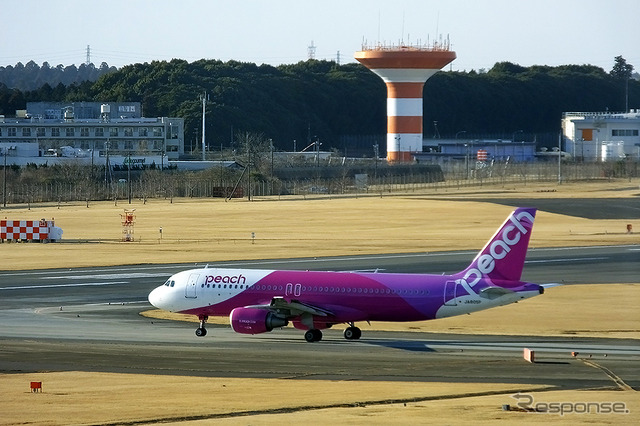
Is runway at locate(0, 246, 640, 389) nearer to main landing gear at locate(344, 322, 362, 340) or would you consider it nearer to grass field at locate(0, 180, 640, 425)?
main landing gear at locate(344, 322, 362, 340)

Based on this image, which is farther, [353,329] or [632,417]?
[353,329]

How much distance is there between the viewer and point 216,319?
60719 millimetres

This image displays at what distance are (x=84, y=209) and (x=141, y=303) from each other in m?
78.0

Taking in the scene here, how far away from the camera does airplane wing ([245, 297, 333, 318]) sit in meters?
51.0

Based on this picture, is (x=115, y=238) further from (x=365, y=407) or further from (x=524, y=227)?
(x=365, y=407)

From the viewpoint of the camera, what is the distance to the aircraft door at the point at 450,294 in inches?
1981

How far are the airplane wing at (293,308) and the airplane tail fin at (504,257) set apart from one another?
6.91 metres

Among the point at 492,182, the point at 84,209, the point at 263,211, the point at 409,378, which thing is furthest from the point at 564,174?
the point at 409,378

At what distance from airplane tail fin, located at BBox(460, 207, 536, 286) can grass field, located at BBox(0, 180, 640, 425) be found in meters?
6.29

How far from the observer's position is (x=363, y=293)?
5122cm

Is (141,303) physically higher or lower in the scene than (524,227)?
lower

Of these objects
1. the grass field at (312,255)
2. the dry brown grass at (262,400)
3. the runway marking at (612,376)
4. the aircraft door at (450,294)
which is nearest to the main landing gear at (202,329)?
the grass field at (312,255)

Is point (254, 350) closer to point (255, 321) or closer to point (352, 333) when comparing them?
point (255, 321)

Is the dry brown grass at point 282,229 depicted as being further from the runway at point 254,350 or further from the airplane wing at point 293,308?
the airplane wing at point 293,308
